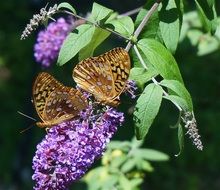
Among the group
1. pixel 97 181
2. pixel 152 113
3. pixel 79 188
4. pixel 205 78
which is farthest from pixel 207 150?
pixel 152 113

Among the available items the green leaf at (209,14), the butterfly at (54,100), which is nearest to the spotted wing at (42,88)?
the butterfly at (54,100)

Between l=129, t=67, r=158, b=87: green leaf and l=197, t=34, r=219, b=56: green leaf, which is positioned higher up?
l=129, t=67, r=158, b=87: green leaf

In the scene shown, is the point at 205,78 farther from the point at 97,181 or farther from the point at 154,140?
the point at 97,181

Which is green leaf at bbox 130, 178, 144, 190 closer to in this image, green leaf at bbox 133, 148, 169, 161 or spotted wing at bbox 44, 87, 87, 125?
green leaf at bbox 133, 148, 169, 161

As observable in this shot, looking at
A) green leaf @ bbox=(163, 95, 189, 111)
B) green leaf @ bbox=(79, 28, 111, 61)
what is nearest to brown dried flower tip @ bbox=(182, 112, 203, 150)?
green leaf @ bbox=(163, 95, 189, 111)

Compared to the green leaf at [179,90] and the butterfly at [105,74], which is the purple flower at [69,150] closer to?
the butterfly at [105,74]
